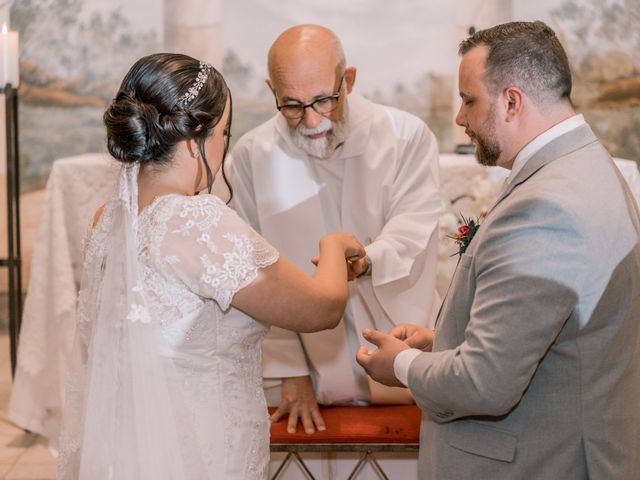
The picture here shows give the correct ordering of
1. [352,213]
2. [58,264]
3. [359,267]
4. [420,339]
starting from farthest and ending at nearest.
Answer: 1. [58,264]
2. [352,213]
3. [359,267]
4. [420,339]

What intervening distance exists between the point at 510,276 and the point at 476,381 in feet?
0.85

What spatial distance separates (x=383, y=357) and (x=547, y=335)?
56 centimetres

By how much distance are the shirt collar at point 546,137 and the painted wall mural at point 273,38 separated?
5.18 metres

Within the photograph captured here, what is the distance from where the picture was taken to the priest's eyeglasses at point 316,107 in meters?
3.47

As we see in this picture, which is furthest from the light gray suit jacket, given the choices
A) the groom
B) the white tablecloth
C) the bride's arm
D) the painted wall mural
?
the painted wall mural

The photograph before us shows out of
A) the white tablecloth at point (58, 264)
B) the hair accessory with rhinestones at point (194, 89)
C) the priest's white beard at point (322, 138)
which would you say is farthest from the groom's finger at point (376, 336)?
the white tablecloth at point (58, 264)

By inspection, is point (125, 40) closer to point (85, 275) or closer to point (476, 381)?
point (85, 275)

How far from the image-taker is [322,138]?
355cm

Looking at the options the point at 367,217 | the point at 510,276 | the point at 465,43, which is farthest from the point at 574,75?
the point at 510,276

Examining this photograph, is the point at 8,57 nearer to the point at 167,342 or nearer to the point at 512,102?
the point at 167,342

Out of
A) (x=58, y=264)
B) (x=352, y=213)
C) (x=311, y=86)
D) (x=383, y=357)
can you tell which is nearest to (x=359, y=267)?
(x=352, y=213)

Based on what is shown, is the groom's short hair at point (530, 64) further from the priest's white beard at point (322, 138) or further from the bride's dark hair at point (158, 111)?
the priest's white beard at point (322, 138)

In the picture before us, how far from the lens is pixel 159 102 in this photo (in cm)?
234

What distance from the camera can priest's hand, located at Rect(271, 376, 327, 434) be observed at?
337 cm
